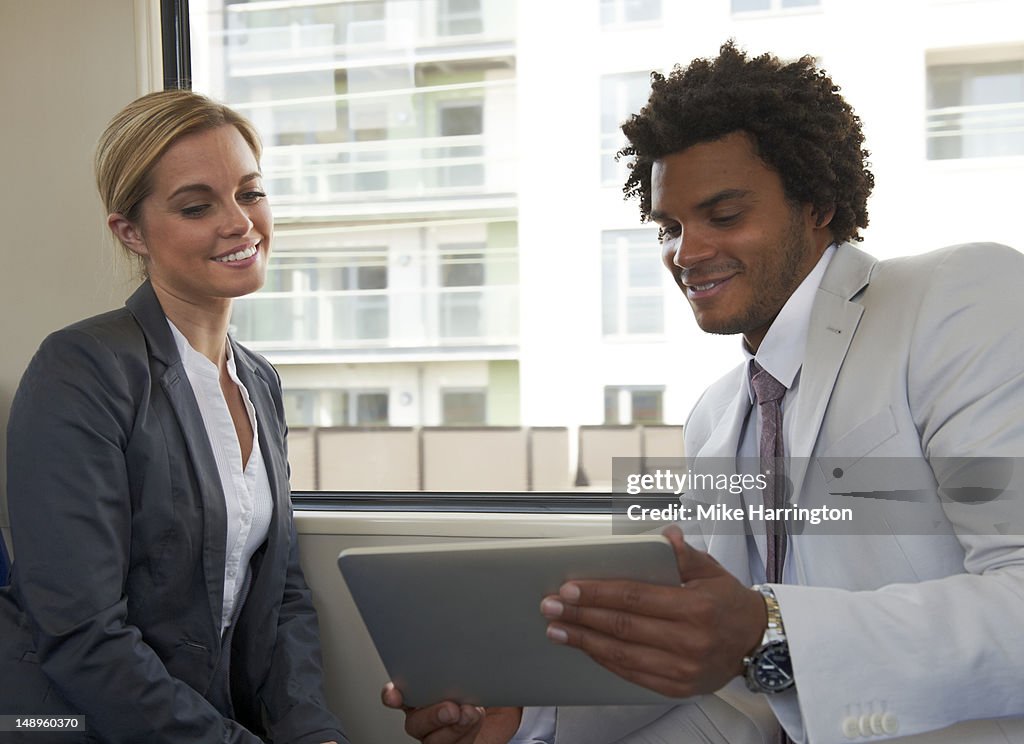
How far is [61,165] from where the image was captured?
2322 mm

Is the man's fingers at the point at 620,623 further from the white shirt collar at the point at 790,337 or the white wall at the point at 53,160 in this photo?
the white wall at the point at 53,160

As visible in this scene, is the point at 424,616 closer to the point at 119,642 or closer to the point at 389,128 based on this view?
the point at 119,642

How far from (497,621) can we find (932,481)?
637mm

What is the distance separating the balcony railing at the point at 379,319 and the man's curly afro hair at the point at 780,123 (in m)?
0.72

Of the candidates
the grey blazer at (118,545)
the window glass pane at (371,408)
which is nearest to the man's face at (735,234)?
the grey blazer at (118,545)

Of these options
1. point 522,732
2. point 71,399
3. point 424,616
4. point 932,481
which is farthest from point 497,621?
point 71,399

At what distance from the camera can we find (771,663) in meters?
1.04

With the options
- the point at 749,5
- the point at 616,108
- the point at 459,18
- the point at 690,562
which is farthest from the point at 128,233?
the point at 749,5

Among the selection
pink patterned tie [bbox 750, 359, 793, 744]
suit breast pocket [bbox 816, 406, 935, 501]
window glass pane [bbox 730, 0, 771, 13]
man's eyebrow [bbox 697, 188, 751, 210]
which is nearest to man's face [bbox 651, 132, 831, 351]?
man's eyebrow [bbox 697, 188, 751, 210]

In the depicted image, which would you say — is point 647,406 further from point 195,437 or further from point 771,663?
point 771,663

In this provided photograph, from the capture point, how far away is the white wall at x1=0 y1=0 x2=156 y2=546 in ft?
7.55

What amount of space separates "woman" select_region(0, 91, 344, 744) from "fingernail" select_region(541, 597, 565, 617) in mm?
850

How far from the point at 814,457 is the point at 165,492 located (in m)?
1.07

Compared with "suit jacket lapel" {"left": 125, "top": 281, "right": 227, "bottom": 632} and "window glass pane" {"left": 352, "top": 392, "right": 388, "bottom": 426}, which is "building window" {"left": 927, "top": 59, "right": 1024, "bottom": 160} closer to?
"window glass pane" {"left": 352, "top": 392, "right": 388, "bottom": 426}
